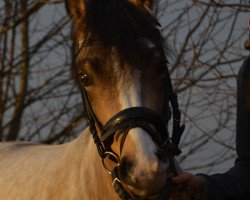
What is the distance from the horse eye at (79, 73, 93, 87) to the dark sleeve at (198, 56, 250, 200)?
77 cm

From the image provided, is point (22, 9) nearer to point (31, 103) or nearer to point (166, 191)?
point (31, 103)

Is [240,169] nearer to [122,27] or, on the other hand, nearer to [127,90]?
[127,90]

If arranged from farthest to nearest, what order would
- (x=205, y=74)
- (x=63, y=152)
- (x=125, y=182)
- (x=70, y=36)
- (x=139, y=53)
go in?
(x=205, y=74), (x=63, y=152), (x=70, y=36), (x=139, y=53), (x=125, y=182)

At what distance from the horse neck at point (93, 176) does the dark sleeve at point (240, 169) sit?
50cm

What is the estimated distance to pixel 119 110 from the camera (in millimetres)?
3902

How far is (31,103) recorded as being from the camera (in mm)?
9430

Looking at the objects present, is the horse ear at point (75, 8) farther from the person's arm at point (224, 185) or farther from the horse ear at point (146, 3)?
the person's arm at point (224, 185)

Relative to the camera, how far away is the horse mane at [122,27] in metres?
4.07

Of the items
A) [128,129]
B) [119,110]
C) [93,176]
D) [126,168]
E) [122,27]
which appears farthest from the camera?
[93,176]

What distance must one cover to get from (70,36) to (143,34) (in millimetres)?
530

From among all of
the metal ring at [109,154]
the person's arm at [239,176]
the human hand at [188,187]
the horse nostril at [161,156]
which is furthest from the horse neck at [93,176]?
the horse nostril at [161,156]

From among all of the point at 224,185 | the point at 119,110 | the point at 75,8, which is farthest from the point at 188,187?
the point at 75,8

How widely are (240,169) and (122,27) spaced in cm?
98

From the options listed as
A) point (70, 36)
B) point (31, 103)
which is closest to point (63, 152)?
point (70, 36)
